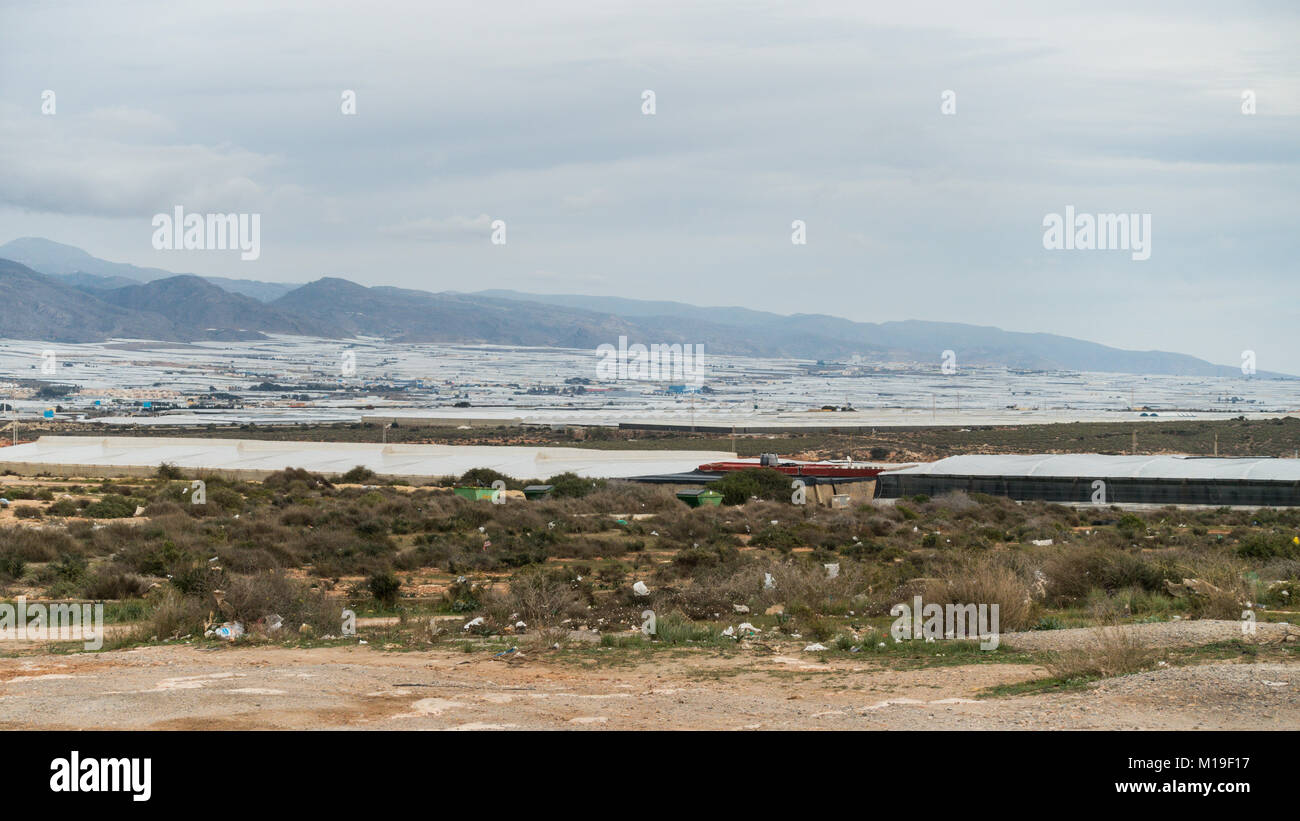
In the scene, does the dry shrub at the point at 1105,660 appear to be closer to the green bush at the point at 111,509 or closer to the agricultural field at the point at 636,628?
the agricultural field at the point at 636,628

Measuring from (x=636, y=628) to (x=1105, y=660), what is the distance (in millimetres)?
7160

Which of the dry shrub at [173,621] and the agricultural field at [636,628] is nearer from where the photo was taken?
the agricultural field at [636,628]

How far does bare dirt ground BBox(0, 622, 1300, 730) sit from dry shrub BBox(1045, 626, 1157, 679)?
0.44 metres

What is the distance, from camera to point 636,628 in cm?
1719

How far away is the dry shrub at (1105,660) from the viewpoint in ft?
38.6

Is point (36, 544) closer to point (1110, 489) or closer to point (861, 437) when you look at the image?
point (1110, 489)

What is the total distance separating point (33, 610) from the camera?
63.3ft

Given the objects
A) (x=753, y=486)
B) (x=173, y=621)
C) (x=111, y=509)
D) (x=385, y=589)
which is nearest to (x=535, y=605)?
(x=385, y=589)

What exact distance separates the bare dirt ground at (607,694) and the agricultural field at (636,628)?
0.05 m

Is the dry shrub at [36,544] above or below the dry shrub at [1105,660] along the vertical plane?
below

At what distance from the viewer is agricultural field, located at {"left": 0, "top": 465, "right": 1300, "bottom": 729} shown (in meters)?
10.7

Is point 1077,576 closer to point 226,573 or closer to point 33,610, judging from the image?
point 226,573

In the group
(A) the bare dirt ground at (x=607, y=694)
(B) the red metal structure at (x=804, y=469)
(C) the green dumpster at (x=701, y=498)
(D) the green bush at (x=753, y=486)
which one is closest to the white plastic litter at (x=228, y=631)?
(A) the bare dirt ground at (x=607, y=694)
